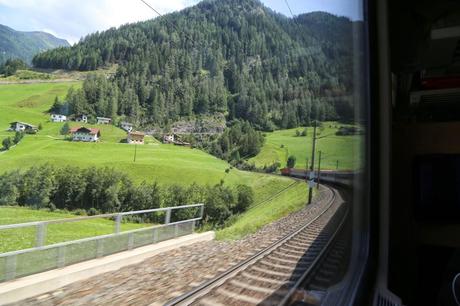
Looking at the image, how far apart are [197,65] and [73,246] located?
0.41m

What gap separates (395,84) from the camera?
355cm

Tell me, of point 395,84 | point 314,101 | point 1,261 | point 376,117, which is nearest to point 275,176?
point 314,101

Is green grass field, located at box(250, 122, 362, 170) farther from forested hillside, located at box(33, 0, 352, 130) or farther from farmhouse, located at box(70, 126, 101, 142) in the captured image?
farmhouse, located at box(70, 126, 101, 142)

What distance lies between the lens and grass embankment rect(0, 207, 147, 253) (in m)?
0.57

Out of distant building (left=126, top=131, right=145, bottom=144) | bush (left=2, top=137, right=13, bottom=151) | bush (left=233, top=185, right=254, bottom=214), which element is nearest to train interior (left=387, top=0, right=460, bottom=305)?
bush (left=233, top=185, right=254, bottom=214)

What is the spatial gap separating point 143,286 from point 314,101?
3.29 feet

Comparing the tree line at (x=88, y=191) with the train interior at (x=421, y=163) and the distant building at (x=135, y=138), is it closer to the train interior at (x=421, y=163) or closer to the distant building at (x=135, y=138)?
the distant building at (x=135, y=138)

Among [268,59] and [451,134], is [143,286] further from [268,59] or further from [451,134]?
[451,134]

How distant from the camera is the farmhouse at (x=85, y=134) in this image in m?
0.69

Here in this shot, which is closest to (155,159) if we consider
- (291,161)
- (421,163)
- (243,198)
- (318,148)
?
(243,198)

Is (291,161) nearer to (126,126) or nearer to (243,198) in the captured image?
(243,198)

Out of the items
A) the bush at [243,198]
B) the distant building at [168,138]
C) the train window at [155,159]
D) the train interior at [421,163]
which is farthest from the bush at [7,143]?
the train interior at [421,163]

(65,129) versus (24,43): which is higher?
(24,43)

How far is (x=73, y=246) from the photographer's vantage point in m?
0.66
